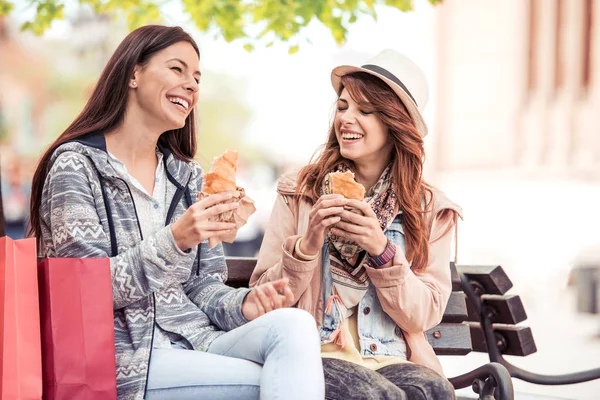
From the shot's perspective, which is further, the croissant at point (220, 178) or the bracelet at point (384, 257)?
the bracelet at point (384, 257)

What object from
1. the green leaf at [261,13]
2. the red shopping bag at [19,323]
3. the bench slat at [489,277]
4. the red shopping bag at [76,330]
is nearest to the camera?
the red shopping bag at [19,323]

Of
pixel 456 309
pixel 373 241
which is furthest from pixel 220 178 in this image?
pixel 456 309

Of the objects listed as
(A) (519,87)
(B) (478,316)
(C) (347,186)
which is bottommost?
(B) (478,316)

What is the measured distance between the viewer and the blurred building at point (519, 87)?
14.3 meters

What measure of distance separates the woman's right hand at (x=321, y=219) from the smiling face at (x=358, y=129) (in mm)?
355

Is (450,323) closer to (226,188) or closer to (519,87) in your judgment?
(226,188)

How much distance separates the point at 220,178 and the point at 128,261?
0.41 metres

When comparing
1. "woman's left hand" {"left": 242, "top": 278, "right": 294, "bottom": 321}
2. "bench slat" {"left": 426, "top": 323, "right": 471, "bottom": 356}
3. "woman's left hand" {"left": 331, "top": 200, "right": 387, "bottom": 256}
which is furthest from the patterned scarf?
"bench slat" {"left": 426, "top": 323, "right": 471, "bottom": 356}

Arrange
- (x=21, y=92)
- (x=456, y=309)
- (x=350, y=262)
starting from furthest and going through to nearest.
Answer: (x=21, y=92) → (x=456, y=309) → (x=350, y=262)

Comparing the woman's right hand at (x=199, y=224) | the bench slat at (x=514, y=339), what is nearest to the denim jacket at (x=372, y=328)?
the woman's right hand at (x=199, y=224)

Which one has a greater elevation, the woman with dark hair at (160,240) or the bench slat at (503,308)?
the woman with dark hair at (160,240)

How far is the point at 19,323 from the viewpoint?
6.94ft

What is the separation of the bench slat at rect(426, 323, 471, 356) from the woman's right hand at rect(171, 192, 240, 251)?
4.81 ft

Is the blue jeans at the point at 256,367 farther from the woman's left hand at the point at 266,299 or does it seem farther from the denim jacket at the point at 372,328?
the denim jacket at the point at 372,328
